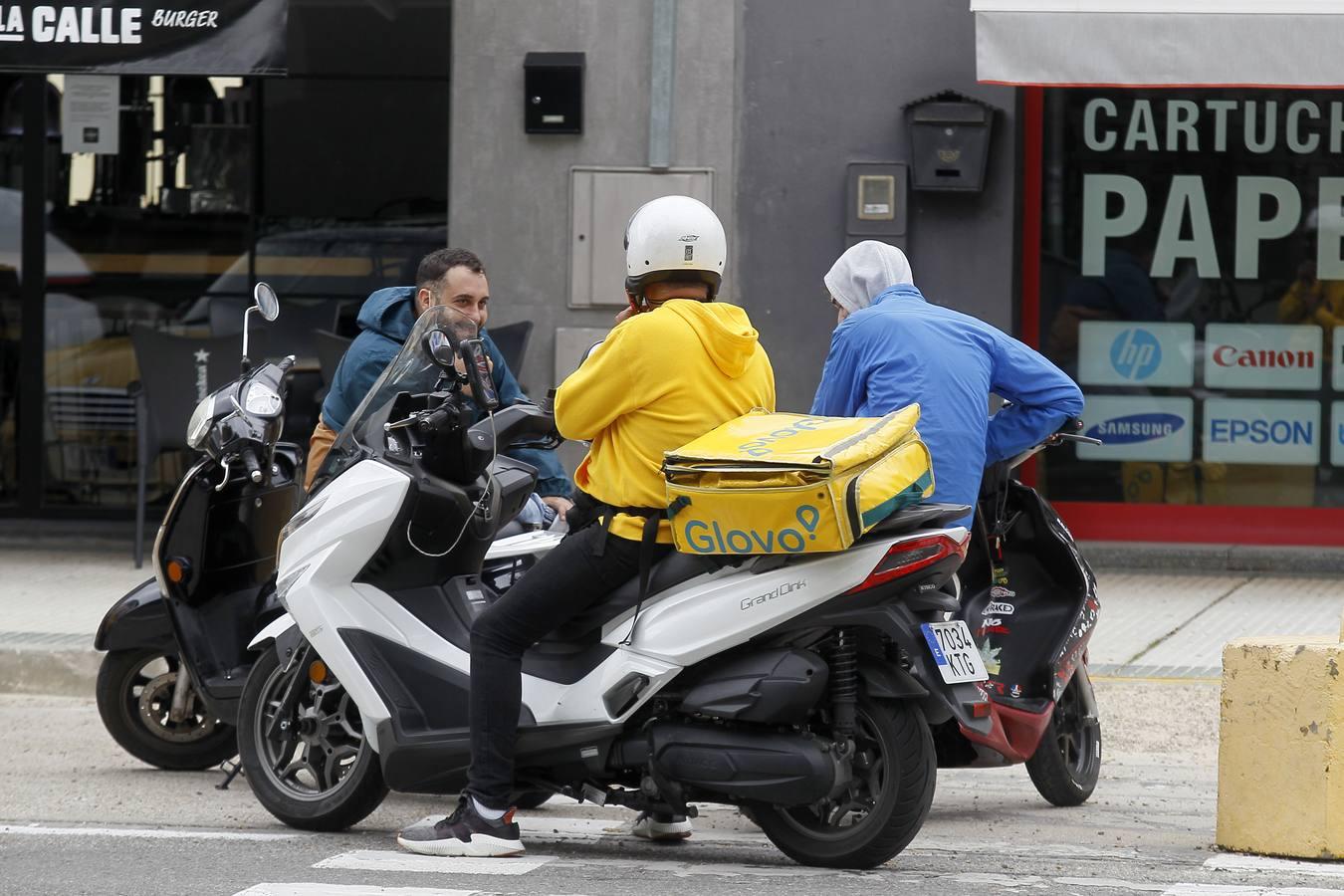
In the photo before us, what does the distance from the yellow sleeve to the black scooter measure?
149cm

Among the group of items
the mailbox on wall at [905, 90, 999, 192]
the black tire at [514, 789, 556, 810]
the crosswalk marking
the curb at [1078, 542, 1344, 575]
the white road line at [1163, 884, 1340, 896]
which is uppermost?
the mailbox on wall at [905, 90, 999, 192]

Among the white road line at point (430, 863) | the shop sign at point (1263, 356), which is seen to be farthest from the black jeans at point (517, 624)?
the shop sign at point (1263, 356)

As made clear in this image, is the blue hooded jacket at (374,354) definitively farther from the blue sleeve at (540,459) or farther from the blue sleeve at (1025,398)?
the blue sleeve at (1025,398)

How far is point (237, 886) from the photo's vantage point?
516 cm

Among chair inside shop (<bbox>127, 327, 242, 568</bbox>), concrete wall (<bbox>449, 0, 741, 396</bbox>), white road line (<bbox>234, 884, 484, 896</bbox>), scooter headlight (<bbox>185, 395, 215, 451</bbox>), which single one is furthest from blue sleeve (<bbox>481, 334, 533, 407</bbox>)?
chair inside shop (<bbox>127, 327, 242, 568</bbox>)

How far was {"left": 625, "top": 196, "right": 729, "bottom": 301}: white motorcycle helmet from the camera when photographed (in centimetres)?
541

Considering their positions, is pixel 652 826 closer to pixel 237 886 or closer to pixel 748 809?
pixel 748 809

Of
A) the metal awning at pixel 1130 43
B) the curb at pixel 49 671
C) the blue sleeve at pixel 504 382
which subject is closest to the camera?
the blue sleeve at pixel 504 382

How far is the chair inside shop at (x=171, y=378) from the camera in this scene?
11008 millimetres

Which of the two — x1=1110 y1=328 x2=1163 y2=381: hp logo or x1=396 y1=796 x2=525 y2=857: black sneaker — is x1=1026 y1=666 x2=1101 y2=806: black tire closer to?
x1=396 y1=796 x2=525 y2=857: black sneaker

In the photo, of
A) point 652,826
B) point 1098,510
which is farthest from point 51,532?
point 652,826

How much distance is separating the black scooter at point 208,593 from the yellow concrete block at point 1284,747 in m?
3.05

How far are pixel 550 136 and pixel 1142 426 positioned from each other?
12.0ft

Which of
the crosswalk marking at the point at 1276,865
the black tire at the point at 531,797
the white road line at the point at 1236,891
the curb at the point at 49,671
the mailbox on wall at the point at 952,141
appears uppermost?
the mailbox on wall at the point at 952,141
